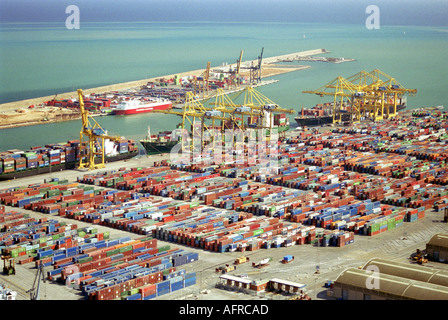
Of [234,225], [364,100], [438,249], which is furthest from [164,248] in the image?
[364,100]

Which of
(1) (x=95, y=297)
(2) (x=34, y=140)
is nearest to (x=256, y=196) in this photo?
(1) (x=95, y=297)

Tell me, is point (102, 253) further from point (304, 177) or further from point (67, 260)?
point (304, 177)

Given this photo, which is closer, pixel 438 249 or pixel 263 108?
pixel 438 249

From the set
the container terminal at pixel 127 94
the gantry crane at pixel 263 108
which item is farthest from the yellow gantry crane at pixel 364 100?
the container terminal at pixel 127 94

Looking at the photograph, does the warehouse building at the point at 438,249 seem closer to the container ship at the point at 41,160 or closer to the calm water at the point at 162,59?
the container ship at the point at 41,160

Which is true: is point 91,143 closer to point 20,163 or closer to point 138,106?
point 20,163
